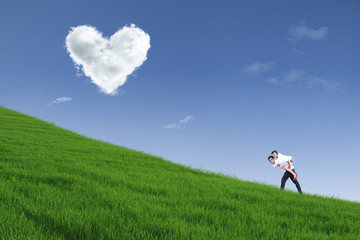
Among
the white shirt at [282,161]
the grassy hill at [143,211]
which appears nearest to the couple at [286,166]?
the white shirt at [282,161]

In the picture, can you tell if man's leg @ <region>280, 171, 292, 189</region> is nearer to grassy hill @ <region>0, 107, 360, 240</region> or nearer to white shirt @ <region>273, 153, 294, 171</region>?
white shirt @ <region>273, 153, 294, 171</region>

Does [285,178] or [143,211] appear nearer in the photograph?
[143,211]

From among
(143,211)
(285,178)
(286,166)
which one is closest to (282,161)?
(286,166)

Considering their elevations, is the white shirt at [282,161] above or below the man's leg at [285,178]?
above

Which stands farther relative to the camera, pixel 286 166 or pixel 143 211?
pixel 286 166

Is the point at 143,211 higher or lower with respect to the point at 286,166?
lower

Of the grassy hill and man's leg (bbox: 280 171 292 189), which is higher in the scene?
man's leg (bbox: 280 171 292 189)

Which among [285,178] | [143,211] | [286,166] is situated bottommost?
[143,211]

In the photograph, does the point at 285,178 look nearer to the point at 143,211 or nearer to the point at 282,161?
the point at 282,161

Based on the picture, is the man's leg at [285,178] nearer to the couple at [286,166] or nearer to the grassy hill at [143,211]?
the couple at [286,166]

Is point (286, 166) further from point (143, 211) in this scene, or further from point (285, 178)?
point (143, 211)

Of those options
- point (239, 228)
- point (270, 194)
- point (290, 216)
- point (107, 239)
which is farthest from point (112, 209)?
point (270, 194)

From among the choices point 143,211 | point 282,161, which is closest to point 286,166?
point 282,161

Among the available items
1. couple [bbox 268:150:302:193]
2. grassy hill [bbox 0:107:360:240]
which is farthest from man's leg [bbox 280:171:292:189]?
grassy hill [bbox 0:107:360:240]
